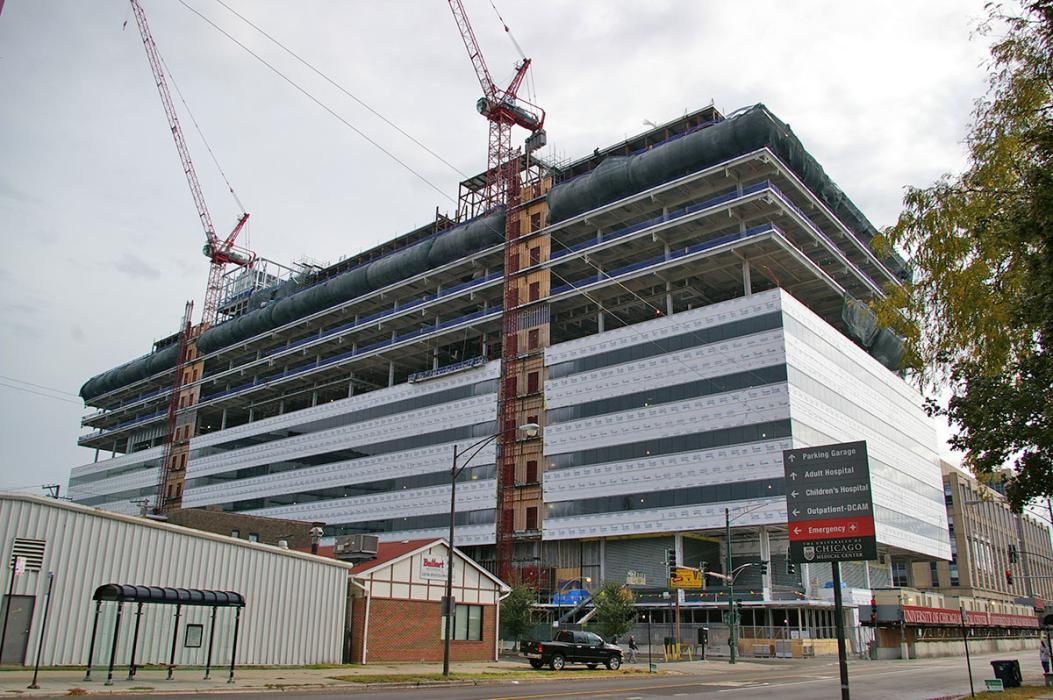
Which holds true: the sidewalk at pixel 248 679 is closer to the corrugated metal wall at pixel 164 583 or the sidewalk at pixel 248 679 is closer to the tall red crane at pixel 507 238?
the corrugated metal wall at pixel 164 583

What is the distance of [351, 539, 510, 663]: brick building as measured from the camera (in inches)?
1393

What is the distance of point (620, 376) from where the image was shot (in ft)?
238

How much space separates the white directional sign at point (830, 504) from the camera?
15695 millimetres

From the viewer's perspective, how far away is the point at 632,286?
3100 inches

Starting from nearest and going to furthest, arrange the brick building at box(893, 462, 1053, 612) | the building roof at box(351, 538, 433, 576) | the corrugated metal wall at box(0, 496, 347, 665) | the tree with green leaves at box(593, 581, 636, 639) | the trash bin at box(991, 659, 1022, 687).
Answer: the corrugated metal wall at box(0, 496, 347, 665) < the trash bin at box(991, 659, 1022, 687) < the building roof at box(351, 538, 433, 576) < the tree with green leaves at box(593, 581, 636, 639) < the brick building at box(893, 462, 1053, 612)

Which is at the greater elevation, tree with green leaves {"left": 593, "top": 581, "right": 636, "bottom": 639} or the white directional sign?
the white directional sign

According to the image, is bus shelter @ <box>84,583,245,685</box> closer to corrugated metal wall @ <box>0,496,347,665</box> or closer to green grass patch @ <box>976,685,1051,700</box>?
corrugated metal wall @ <box>0,496,347,665</box>

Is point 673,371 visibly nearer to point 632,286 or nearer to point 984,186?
point 632,286

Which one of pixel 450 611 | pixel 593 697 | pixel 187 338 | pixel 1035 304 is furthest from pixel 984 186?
pixel 187 338

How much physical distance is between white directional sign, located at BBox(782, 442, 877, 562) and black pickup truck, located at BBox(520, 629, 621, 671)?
24.1 m

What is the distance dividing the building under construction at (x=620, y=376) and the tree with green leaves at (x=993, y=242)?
36.4 metres

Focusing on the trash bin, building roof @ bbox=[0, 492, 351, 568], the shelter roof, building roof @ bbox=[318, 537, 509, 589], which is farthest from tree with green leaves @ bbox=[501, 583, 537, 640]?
the shelter roof

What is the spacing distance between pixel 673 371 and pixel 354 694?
50.2 meters

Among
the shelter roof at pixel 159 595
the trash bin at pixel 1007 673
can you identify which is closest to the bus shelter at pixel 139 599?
the shelter roof at pixel 159 595
